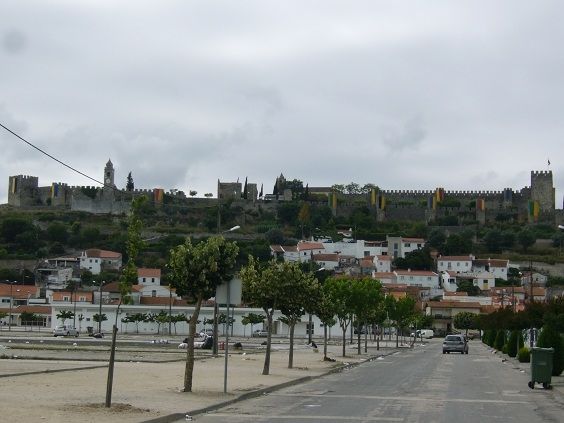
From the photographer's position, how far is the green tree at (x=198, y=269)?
21.9 metres

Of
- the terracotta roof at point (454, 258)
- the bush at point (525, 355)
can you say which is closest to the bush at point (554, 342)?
the bush at point (525, 355)

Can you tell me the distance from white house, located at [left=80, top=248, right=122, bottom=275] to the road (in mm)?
141273

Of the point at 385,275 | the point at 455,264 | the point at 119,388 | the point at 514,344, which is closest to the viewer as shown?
the point at 119,388

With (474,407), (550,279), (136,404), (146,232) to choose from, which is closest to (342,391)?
(474,407)

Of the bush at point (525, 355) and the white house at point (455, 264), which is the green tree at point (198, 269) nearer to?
the bush at point (525, 355)

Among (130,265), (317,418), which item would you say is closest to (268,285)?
(317,418)

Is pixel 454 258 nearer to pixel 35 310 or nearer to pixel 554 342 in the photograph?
pixel 35 310

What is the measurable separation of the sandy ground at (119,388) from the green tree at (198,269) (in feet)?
5.38

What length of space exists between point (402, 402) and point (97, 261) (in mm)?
154008

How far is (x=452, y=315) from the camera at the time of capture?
478ft

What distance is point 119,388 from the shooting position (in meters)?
22.9

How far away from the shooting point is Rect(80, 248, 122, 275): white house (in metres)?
171

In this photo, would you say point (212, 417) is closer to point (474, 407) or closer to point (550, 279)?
point (474, 407)

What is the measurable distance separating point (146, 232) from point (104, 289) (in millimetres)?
48795
